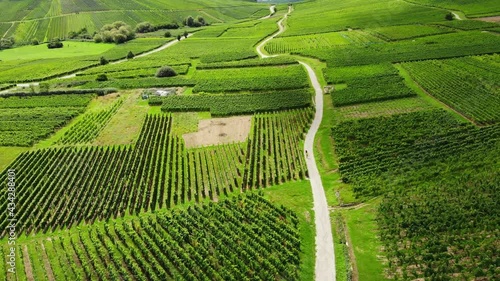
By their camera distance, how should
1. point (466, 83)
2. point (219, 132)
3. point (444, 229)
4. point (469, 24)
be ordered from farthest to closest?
point (469, 24) < point (466, 83) < point (219, 132) < point (444, 229)

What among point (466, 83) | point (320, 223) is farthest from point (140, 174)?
point (466, 83)

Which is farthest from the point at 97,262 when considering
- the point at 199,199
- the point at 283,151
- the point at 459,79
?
the point at 459,79

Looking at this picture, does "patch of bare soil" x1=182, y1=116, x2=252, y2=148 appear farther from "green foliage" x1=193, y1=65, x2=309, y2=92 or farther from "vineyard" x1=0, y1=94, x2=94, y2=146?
"vineyard" x1=0, y1=94, x2=94, y2=146

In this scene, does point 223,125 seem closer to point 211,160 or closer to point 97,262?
point 211,160

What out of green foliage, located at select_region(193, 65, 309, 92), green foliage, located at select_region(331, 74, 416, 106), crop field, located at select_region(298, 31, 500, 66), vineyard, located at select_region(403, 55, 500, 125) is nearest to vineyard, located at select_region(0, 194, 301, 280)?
green foliage, located at select_region(331, 74, 416, 106)

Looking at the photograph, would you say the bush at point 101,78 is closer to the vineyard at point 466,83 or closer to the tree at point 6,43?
the vineyard at point 466,83

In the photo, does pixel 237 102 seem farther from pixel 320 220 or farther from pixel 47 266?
pixel 47 266

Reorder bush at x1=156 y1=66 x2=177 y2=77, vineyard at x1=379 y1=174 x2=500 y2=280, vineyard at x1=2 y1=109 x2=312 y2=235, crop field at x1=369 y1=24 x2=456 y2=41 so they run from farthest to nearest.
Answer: crop field at x1=369 y1=24 x2=456 y2=41 → bush at x1=156 y1=66 x2=177 y2=77 → vineyard at x1=2 y1=109 x2=312 y2=235 → vineyard at x1=379 y1=174 x2=500 y2=280
